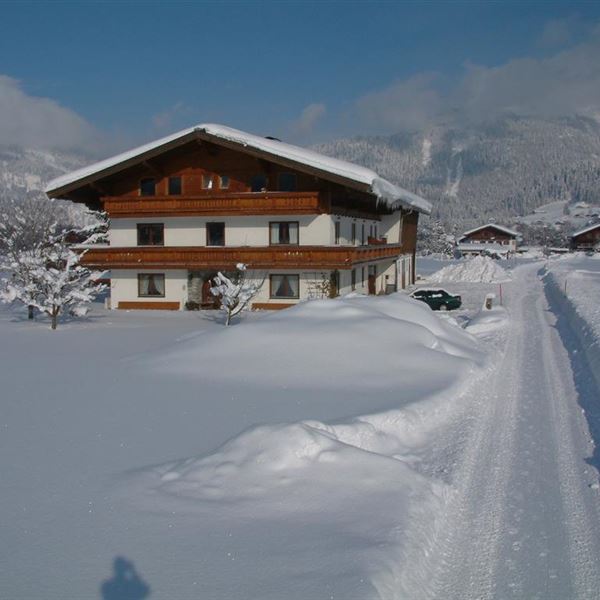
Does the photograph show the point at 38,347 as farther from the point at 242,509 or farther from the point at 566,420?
the point at 566,420

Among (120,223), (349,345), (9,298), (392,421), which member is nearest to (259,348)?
(349,345)

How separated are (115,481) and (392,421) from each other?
452 centimetres

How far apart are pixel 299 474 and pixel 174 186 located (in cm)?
2553

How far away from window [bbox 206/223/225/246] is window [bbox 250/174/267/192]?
240 cm

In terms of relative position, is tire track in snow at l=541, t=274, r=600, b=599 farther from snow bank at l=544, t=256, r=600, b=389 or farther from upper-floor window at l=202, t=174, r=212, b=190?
upper-floor window at l=202, t=174, r=212, b=190

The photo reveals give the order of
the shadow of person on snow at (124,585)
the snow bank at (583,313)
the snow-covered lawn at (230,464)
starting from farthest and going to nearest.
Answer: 1. the snow bank at (583,313)
2. the snow-covered lawn at (230,464)
3. the shadow of person on snow at (124,585)

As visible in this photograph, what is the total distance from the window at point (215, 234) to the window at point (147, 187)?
12.6 ft

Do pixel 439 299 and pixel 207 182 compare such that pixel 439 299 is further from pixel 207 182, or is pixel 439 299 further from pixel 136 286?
pixel 136 286

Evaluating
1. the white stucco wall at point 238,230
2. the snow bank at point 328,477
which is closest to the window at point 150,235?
the white stucco wall at point 238,230

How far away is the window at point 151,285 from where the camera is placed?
101 feet

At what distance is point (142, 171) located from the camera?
3098cm

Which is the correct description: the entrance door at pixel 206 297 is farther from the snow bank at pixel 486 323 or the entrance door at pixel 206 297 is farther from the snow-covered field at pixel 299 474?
the snow-covered field at pixel 299 474

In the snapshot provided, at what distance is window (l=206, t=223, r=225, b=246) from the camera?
29844 mm

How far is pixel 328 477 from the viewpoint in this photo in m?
7.30
